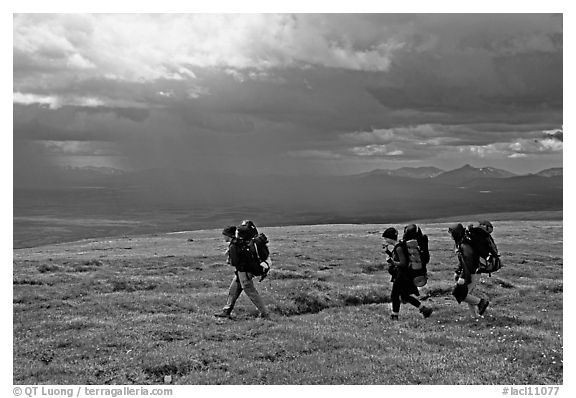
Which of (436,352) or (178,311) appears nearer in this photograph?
(436,352)

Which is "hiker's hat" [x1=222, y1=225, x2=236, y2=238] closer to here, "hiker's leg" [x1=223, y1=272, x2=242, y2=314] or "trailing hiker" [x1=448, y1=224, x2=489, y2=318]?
"hiker's leg" [x1=223, y1=272, x2=242, y2=314]

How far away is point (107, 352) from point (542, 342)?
15.0 m

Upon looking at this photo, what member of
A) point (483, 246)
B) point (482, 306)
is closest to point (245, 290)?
point (483, 246)

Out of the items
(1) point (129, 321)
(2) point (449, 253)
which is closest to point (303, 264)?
(2) point (449, 253)

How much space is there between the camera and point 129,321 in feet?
68.8

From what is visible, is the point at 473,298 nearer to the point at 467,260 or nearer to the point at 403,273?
the point at 467,260

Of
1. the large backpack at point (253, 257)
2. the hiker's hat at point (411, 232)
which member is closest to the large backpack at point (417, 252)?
the hiker's hat at point (411, 232)

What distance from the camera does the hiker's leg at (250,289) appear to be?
21.0m

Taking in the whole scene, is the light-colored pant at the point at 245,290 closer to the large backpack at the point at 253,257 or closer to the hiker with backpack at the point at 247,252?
the hiker with backpack at the point at 247,252

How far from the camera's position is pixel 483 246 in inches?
786

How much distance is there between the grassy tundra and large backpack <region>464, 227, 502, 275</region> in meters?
2.35

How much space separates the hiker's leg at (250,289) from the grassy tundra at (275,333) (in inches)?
29.9

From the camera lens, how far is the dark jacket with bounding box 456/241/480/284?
20047 mm
